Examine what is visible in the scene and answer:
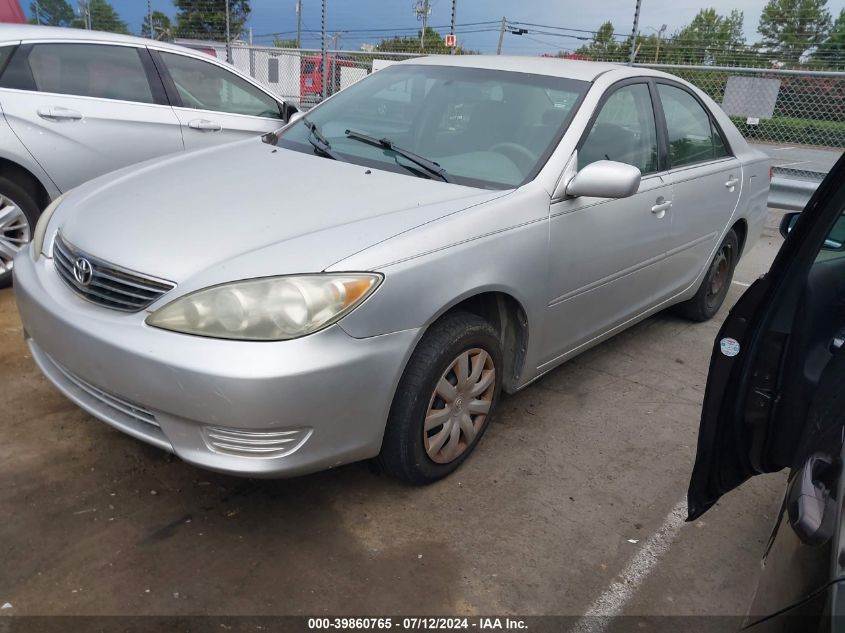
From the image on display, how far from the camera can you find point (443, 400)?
2.62 metres

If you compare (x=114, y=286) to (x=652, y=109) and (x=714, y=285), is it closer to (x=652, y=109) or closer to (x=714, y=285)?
(x=652, y=109)

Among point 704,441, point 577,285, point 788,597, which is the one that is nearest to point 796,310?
point 704,441

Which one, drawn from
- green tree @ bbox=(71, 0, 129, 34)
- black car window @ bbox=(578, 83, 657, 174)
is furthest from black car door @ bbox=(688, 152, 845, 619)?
green tree @ bbox=(71, 0, 129, 34)

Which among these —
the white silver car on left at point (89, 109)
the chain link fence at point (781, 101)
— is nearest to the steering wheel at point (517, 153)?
the white silver car on left at point (89, 109)

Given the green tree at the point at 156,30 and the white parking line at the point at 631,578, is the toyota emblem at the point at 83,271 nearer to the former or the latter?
the white parking line at the point at 631,578

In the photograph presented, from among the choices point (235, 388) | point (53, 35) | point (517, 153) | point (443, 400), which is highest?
point (53, 35)

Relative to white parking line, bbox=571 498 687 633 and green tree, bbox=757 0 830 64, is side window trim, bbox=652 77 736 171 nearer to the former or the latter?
white parking line, bbox=571 498 687 633

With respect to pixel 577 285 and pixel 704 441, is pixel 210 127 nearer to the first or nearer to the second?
pixel 577 285

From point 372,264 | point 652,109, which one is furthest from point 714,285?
point 372,264

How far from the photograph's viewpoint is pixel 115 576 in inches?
86.4

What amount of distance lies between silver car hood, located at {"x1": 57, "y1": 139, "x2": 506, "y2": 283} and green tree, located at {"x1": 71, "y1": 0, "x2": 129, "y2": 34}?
14251mm

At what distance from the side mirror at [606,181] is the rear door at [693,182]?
1024 mm

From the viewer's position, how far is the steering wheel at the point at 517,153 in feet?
9.78

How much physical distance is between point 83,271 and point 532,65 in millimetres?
2344
